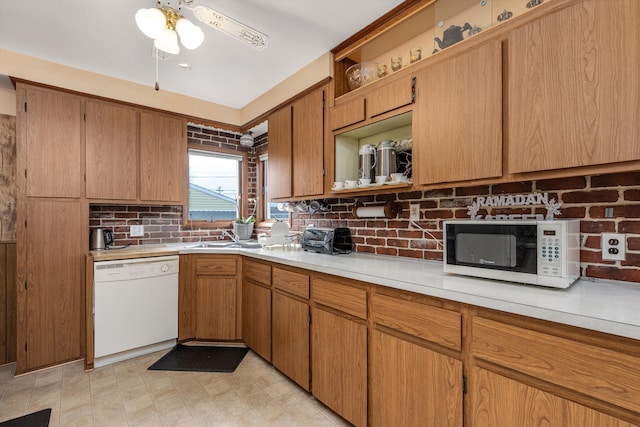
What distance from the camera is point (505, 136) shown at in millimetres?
1380

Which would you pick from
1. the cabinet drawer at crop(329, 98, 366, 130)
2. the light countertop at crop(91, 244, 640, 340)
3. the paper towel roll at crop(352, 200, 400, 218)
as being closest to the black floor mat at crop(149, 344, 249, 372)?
the light countertop at crop(91, 244, 640, 340)

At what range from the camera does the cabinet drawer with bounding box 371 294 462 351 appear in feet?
3.93

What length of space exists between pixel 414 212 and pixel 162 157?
254cm

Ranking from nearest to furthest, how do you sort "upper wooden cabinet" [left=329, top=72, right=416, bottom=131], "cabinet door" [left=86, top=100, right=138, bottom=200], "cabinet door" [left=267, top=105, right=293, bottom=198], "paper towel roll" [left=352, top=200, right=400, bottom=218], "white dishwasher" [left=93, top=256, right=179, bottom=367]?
1. "upper wooden cabinet" [left=329, top=72, right=416, bottom=131]
2. "paper towel roll" [left=352, top=200, right=400, bottom=218]
3. "white dishwasher" [left=93, top=256, right=179, bottom=367]
4. "cabinet door" [left=86, top=100, right=138, bottom=200]
5. "cabinet door" [left=267, top=105, right=293, bottom=198]

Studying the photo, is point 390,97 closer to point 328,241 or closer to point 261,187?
point 328,241

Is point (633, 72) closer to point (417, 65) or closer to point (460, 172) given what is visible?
point (460, 172)

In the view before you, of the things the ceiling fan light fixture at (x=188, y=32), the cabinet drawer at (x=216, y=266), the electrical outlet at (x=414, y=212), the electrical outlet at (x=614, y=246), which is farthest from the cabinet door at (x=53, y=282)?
the electrical outlet at (x=614, y=246)

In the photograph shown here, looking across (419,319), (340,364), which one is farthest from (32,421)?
(419,319)

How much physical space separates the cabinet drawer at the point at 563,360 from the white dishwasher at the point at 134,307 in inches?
102

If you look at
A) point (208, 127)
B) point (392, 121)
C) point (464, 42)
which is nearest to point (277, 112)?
point (208, 127)

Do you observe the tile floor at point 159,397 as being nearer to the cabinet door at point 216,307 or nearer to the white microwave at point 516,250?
the cabinet door at point 216,307

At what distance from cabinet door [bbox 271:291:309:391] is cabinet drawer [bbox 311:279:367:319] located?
0.18 m

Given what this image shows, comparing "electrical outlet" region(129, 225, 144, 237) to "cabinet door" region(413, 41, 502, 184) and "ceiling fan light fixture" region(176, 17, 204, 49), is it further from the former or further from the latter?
"cabinet door" region(413, 41, 502, 184)

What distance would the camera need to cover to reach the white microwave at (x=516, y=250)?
3.75ft
